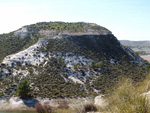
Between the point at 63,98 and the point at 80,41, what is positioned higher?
the point at 80,41

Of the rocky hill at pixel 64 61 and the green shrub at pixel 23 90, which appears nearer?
the green shrub at pixel 23 90

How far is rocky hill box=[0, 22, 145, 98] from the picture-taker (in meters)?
43.2

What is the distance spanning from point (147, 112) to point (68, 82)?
4110 cm

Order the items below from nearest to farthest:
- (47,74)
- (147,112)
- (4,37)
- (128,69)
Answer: (147,112) < (47,74) < (128,69) < (4,37)

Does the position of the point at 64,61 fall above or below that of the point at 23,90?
above

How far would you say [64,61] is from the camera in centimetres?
5419

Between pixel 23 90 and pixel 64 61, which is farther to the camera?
pixel 64 61

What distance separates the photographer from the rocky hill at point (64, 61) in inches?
1701

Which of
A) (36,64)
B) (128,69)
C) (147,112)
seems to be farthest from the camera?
(128,69)


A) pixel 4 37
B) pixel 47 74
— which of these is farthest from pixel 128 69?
pixel 4 37

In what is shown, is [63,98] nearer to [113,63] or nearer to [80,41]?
[113,63]

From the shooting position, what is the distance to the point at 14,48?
63.4 meters

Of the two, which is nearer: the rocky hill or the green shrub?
the green shrub

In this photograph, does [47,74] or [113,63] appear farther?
[113,63]
